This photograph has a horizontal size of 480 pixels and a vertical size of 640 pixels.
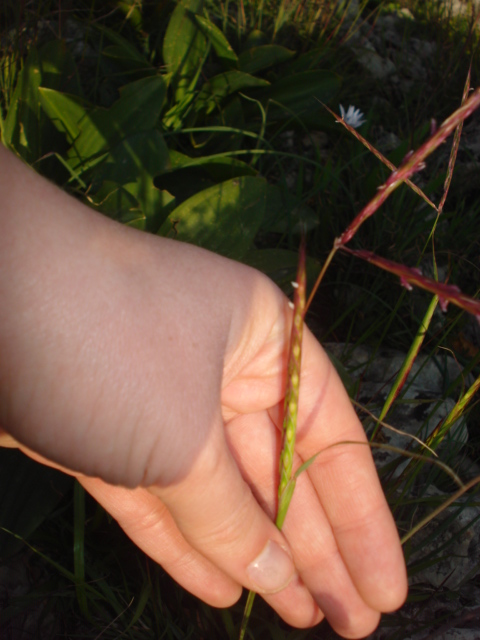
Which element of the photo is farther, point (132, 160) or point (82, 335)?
point (132, 160)

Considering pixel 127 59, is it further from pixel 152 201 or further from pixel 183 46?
pixel 152 201

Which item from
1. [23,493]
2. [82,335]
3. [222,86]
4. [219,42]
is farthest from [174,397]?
[219,42]

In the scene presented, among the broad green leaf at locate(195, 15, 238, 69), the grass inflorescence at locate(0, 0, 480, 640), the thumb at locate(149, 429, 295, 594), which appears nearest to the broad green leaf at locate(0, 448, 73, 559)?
the grass inflorescence at locate(0, 0, 480, 640)

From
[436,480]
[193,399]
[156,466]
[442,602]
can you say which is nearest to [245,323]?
[193,399]

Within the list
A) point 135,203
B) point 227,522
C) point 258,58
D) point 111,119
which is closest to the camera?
point 227,522

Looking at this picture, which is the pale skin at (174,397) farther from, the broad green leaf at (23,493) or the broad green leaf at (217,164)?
the broad green leaf at (217,164)

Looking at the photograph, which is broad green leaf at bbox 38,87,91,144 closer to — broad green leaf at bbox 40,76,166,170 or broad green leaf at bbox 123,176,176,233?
broad green leaf at bbox 40,76,166,170

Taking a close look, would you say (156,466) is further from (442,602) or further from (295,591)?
(442,602)
